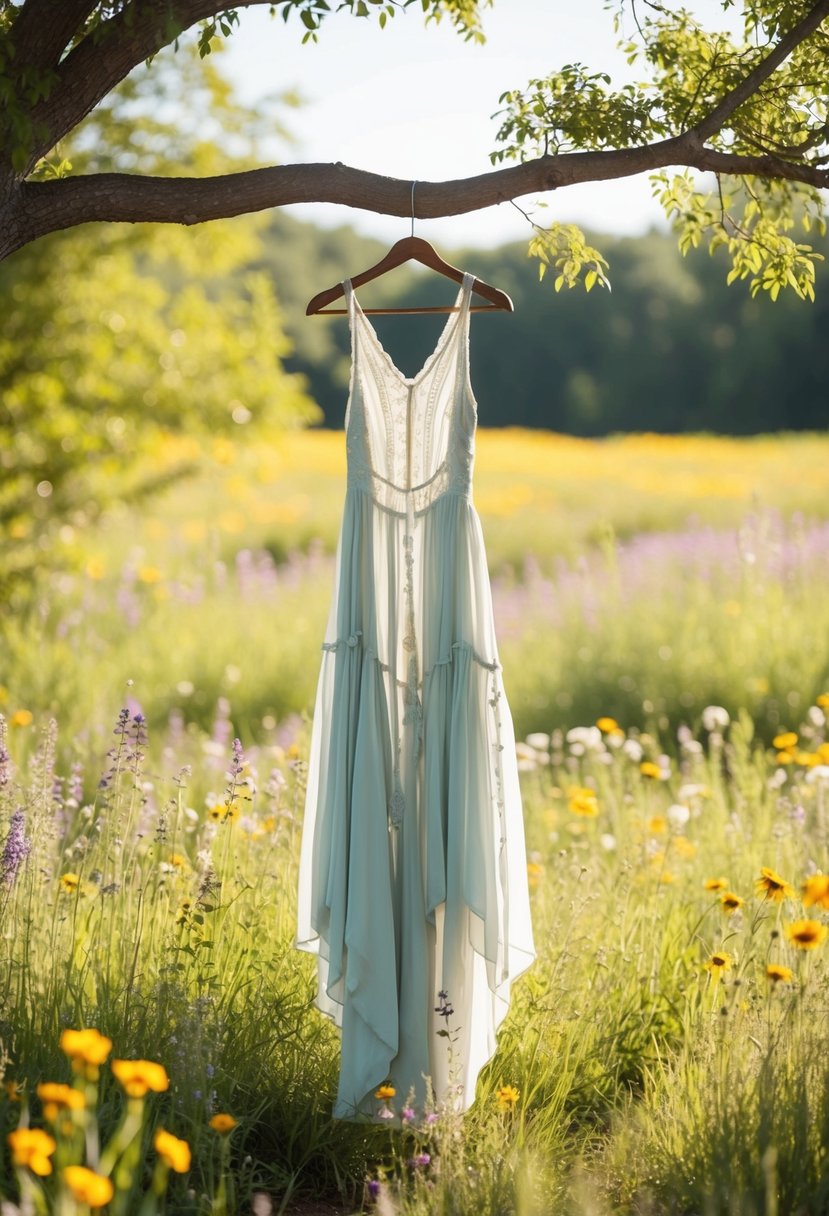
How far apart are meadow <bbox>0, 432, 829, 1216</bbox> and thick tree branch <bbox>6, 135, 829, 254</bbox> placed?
123 centimetres

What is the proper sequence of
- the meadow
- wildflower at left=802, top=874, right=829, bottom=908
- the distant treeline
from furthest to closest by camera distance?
the distant treeline, the meadow, wildflower at left=802, top=874, right=829, bottom=908

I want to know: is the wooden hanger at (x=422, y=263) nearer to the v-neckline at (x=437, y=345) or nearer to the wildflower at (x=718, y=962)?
the v-neckline at (x=437, y=345)

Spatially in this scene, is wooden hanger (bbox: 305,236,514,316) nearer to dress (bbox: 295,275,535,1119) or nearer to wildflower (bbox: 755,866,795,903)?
dress (bbox: 295,275,535,1119)

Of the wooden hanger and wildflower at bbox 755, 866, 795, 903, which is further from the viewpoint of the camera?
the wooden hanger

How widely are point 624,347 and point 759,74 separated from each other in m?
34.8

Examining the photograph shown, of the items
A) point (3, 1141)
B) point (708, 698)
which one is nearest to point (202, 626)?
point (708, 698)

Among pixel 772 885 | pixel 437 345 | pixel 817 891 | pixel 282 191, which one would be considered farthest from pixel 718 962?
pixel 282 191

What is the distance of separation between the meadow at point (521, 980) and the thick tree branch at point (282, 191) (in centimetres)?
123

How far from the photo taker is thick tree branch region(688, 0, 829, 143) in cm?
304

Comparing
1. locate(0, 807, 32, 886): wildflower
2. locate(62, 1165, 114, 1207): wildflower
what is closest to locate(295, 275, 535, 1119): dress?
locate(0, 807, 32, 886): wildflower

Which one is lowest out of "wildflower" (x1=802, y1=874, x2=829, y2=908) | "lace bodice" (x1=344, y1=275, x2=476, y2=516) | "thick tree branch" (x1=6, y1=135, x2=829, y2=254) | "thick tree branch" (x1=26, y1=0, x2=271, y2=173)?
"wildflower" (x1=802, y1=874, x2=829, y2=908)

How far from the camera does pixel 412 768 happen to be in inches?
112

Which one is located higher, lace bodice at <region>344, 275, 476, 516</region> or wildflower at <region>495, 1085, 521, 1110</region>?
lace bodice at <region>344, 275, 476, 516</region>

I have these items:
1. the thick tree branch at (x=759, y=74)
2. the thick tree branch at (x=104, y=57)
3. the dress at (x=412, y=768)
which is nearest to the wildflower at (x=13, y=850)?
the dress at (x=412, y=768)
